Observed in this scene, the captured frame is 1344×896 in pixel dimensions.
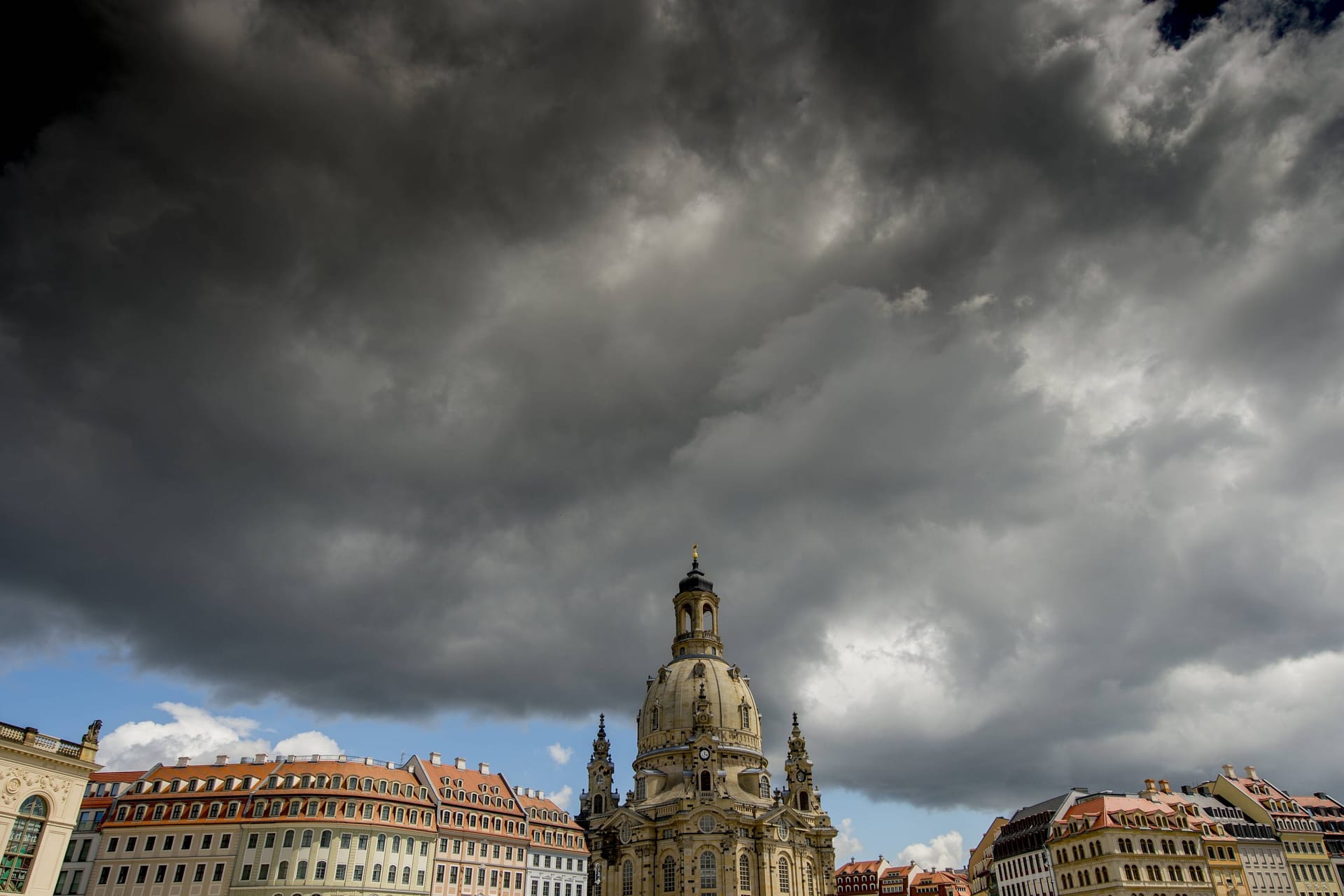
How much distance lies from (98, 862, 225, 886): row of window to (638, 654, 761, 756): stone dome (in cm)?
5169

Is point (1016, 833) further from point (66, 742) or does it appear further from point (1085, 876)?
point (66, 742)

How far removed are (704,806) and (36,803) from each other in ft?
215

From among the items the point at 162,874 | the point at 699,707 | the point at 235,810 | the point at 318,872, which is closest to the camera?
the point at 318,872

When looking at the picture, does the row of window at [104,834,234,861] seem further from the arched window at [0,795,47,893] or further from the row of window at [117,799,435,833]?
the arched window at [0,795,47,893]

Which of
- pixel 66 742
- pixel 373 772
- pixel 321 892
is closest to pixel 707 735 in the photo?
pixel 373 772

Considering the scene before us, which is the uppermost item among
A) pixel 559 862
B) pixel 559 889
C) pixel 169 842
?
pixel 559 862

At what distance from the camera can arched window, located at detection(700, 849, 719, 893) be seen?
95625 millimetres

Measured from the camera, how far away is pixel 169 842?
241 feet

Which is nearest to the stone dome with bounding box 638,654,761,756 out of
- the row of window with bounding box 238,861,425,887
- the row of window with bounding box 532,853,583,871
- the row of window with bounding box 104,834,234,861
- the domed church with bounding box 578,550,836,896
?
the domed church with bounding box 578,550,836,896

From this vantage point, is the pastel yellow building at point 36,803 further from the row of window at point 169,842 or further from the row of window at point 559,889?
the row of window at point 559,889

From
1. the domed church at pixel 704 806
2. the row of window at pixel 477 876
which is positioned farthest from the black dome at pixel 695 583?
the row of window at pixel 477 876

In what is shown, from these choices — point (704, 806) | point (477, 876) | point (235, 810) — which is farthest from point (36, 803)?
point (704, 806)

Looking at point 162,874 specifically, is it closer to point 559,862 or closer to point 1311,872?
point 559,862

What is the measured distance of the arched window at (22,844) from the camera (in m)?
46.4
